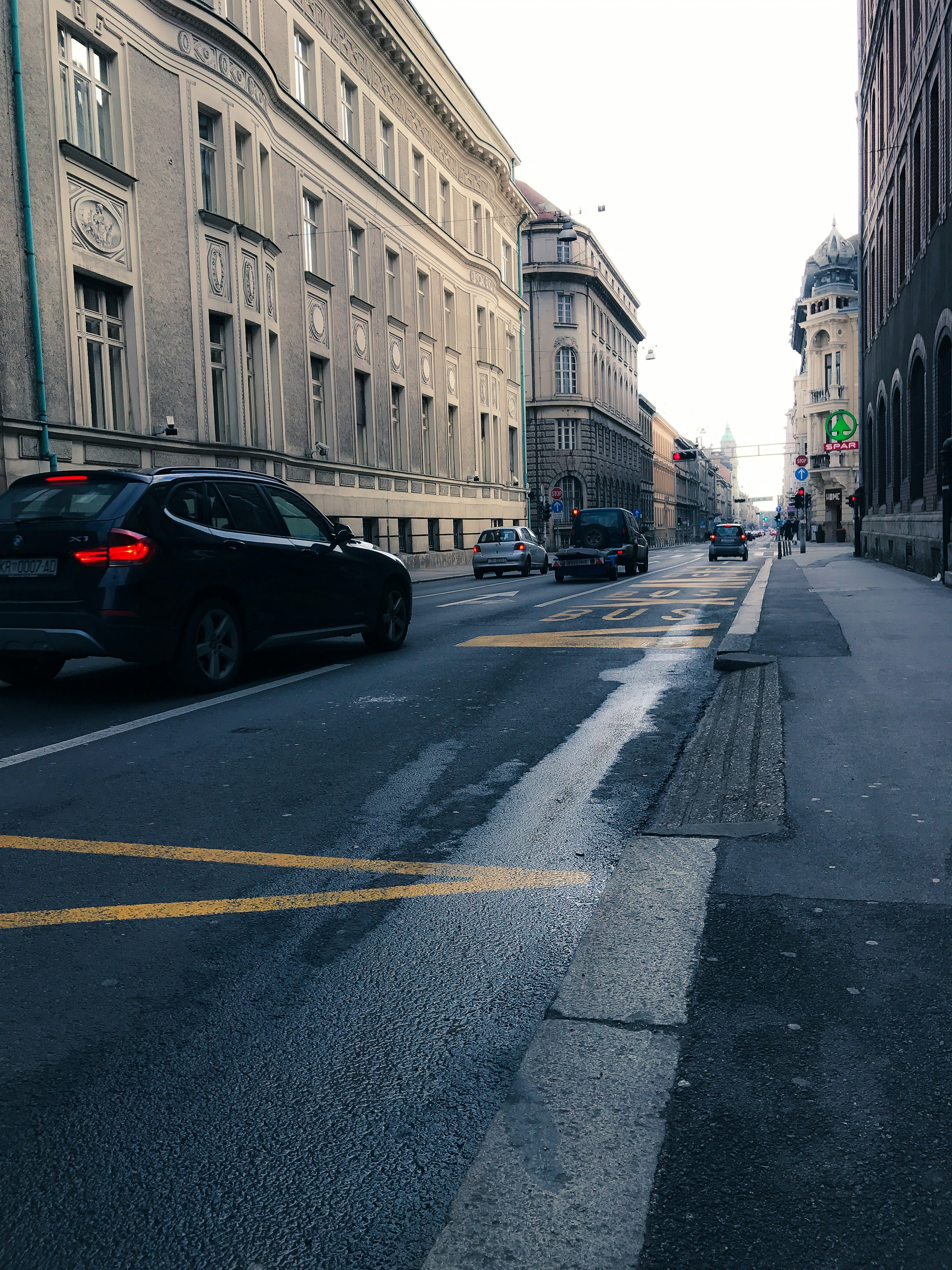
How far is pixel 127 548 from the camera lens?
744 cm

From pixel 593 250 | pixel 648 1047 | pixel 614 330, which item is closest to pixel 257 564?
pixel 648 1047

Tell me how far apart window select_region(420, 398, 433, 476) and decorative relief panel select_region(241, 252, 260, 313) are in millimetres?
14216

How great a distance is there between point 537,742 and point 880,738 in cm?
191

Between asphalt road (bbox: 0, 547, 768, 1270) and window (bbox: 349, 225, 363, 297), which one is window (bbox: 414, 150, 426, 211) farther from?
asphalt road (bbox: 0, 547, 768, 1270)

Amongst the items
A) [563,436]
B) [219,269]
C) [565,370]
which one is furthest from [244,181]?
[565,370]

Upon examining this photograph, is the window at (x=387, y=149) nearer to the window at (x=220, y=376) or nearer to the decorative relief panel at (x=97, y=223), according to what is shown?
the window at (x=220, y=376)

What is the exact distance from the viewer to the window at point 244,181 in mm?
24984

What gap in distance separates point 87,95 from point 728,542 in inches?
1371

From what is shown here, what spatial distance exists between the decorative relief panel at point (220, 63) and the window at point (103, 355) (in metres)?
6.05

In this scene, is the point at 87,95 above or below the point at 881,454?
above

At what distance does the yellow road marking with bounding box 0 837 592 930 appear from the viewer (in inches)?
139

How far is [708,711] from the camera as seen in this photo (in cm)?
700

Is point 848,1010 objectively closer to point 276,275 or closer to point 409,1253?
point 409,1253

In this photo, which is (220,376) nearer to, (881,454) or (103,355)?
(103,355)
